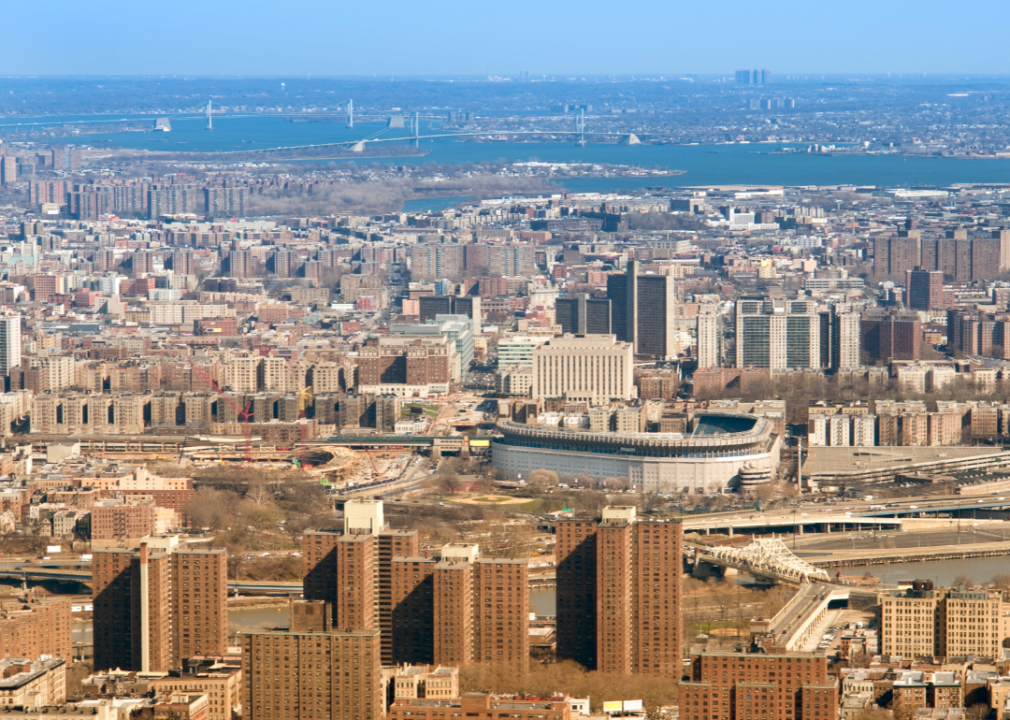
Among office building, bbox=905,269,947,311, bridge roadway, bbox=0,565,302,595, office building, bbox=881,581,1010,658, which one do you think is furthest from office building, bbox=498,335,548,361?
office building, bbox=881,581,1010,658

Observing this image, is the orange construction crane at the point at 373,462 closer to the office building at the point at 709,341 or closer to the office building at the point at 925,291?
the office building at the point at 709,341

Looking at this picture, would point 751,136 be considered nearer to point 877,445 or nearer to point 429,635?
point 877,445

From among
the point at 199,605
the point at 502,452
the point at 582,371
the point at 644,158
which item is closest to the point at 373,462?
the point at 502,452

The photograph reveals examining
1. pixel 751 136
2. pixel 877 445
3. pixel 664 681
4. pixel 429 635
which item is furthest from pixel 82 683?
pixel 751 136

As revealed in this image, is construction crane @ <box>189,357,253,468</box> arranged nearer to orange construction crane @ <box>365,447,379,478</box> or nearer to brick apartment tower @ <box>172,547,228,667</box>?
orange construction crane @ <box>365,447,379,478</box>

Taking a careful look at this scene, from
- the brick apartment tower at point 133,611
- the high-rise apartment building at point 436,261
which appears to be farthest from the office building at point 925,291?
the brick apartment tower at point 133,611

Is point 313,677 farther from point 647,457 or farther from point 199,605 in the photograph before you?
point 647,457
